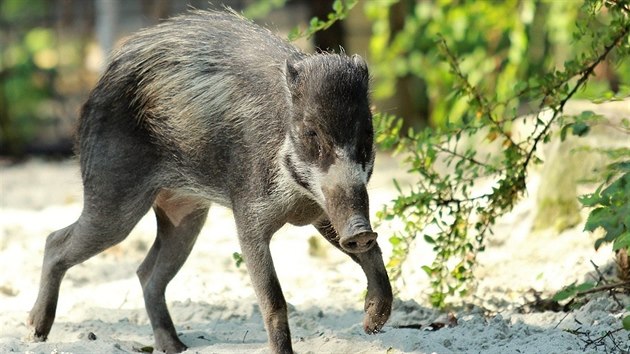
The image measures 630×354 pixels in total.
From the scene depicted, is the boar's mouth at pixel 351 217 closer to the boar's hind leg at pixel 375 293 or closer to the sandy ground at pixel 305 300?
the boar's hind leg at pixel 375 293

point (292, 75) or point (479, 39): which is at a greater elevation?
point (479, 39)

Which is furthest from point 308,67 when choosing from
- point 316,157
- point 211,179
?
point 211,179

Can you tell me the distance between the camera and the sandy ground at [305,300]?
5336 millimetres

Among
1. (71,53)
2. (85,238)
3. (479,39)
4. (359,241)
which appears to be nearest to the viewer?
(359,241)

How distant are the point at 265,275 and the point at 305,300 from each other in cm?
173

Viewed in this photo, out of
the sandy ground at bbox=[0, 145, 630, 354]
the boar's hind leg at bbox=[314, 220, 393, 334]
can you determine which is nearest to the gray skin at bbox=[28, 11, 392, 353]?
the boar's hind leg at bbox=[314, 220, 393, 334]

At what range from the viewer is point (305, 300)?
692 cm

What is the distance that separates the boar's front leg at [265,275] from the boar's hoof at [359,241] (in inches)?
26.4

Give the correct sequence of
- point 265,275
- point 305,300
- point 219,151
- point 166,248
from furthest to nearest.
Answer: point 305,300 → point 166,248 → point 219,151 → point 265,275

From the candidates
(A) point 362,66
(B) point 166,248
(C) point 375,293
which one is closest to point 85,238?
(B) point 166,248

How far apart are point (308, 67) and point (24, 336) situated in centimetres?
229

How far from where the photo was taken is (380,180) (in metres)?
10.9

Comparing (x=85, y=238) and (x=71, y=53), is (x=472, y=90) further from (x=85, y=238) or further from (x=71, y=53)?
(x=71, y=53)

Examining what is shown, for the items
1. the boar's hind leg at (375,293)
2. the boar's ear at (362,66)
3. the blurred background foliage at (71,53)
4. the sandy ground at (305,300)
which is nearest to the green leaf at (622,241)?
the sandy ground at (305,300)
